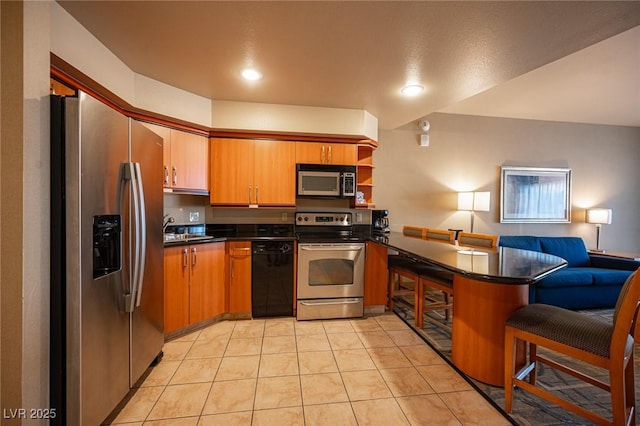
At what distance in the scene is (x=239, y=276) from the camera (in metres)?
2.99

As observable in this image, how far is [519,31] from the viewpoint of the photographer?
1.70 meters

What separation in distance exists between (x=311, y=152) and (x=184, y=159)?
141 centimetres

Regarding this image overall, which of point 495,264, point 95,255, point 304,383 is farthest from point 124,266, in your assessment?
point 495,264

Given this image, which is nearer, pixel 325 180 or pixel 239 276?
pixel 239 276

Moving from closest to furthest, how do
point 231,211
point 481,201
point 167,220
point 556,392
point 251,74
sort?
point 556,392 → point 251,74 → point 167,220 → point 231,211 → point 481,201

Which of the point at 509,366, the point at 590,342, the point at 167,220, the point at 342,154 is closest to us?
the point at 590,342

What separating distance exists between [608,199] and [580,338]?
A: 498 cm

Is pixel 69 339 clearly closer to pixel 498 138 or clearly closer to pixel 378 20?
→ pixel 378 20

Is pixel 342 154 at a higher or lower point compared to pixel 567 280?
higher

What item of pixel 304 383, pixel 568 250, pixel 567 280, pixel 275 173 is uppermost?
pixel 275 173

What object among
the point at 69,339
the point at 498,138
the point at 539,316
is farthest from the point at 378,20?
the point at 498,138

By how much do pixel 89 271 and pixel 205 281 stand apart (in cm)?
151

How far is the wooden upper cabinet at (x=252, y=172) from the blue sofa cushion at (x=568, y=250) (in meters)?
3.81

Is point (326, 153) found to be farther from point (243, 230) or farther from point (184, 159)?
point (184, 159)
